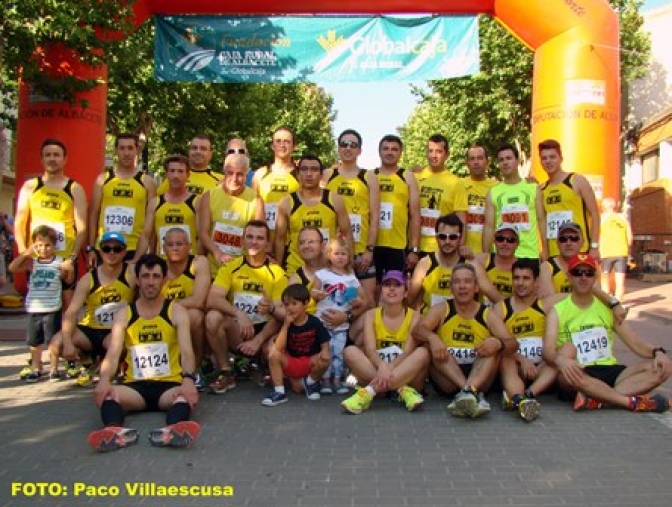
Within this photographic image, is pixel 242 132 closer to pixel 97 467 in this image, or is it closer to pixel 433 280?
pixel 433 280

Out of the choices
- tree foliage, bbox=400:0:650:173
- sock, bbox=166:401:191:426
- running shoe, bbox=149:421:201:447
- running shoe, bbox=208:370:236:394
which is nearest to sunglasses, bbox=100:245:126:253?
running shoe, bbox=208:370:236:394

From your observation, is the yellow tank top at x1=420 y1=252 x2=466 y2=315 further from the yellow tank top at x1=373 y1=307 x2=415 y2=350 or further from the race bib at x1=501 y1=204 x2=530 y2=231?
the race bib at x1=501 y1=204 x2=530 y2=231

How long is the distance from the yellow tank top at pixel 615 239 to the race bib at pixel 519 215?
19.5ft

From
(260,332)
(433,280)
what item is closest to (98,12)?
(260,332)

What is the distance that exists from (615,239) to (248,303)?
8.32 m

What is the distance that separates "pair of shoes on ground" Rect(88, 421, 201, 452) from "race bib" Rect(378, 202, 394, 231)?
3280 millimetres

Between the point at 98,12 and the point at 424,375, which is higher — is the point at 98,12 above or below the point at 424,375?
above

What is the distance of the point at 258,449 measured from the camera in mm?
4641

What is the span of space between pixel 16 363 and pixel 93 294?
5.68 ft

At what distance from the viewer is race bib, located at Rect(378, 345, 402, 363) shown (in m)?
5.86

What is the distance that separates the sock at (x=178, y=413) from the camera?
4805 mm

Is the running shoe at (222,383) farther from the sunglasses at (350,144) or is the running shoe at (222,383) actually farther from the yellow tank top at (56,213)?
the sunglasses at (350,144)

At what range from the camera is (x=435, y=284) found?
21.0ft

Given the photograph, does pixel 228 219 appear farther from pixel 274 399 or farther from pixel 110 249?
pixel 274 399
